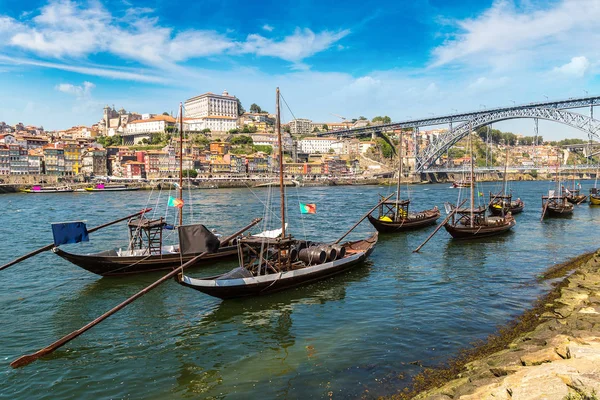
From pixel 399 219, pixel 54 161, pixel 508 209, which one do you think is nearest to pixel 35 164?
pixel 54 161

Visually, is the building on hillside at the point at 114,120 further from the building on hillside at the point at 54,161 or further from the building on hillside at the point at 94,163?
the building on hillside at the point at 54,161

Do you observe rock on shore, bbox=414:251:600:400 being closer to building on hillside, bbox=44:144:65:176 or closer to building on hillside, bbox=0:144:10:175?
building on hillside, bbox=0:144:10:175

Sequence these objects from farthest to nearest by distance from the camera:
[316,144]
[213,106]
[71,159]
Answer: [213,106]
[316,144]
[71,159]

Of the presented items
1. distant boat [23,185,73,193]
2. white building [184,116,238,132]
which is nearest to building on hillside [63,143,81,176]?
distant boat [23,185,73,193]

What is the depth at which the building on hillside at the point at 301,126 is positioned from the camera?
545ft

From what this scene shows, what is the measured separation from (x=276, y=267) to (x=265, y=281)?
39.7 inches

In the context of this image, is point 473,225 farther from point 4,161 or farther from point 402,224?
point 4,161

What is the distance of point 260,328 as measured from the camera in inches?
462

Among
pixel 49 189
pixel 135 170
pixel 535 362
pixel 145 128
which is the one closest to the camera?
pixel 535 362

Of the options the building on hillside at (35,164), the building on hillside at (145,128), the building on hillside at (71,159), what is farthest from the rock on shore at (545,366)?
the building on hillside at (145,128)

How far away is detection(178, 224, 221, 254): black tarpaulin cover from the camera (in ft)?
42.5

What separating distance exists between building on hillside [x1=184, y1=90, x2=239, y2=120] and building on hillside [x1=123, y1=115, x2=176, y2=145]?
12927mm

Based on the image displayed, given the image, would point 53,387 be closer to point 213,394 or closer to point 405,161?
point 213,394

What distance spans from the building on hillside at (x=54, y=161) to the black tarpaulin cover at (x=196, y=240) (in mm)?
96407
